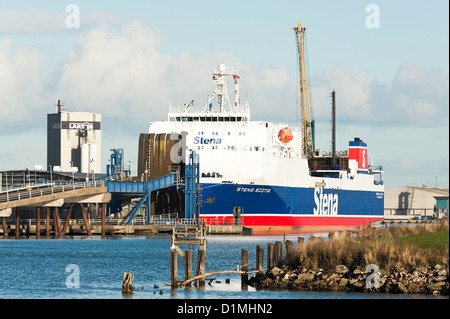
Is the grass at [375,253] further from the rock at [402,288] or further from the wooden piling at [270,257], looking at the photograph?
the wooden piling at [270,257]

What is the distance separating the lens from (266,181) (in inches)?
3875

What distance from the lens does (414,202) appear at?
607 ft

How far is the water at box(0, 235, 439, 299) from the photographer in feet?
133

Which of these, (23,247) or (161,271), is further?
(23,247)

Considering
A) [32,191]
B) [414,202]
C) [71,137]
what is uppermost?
[71,137]

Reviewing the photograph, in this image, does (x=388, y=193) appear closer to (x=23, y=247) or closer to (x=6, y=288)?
(x=23, y=247)

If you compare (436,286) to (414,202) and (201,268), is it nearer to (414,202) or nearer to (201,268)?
(201,268)

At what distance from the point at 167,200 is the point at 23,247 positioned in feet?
90.4

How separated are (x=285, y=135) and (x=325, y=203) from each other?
1366 cm

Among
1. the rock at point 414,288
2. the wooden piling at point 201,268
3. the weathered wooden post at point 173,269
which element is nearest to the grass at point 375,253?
the rock at point 414,288

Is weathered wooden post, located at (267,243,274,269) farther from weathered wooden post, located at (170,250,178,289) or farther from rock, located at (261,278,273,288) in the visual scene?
weathered wooden post, located at (170,250,178,289)

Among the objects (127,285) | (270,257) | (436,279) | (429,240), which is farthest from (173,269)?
(429,240)
